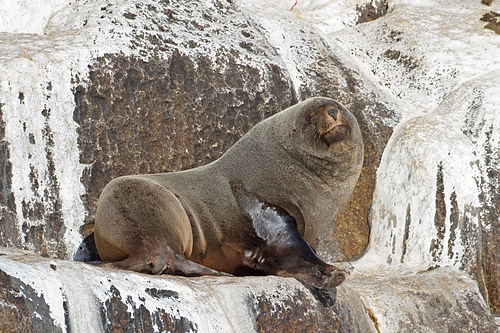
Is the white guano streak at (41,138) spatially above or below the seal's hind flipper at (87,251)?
above

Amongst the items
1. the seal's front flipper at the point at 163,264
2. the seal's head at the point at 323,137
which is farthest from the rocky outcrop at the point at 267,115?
the seal's head at the point at 323,137

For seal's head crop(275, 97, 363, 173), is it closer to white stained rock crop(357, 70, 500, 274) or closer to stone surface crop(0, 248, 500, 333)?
stone surface crop(0, 248, 500, 333)

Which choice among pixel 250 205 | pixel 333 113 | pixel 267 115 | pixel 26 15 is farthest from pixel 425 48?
pixel 26 15

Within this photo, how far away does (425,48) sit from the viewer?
7.75 meters

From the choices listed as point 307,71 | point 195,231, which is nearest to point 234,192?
point 195,231

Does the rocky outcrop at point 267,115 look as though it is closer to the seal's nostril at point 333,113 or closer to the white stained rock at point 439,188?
the white stained rock at point 439,188

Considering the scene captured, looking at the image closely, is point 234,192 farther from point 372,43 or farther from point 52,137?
point 372,43

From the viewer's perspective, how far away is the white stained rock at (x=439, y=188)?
615 cm

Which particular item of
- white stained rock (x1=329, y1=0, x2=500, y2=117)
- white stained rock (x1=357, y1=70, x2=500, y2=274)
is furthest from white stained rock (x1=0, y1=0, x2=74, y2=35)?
white stained rock (x1=357, y1=70, x2=500, y2=274)

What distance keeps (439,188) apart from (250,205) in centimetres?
216

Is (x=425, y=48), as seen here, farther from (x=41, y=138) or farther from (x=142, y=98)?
(x=41, y=138)

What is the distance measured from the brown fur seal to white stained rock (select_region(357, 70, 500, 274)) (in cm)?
117

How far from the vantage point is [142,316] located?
3.21 m

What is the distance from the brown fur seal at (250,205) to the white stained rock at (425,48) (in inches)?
91.2
